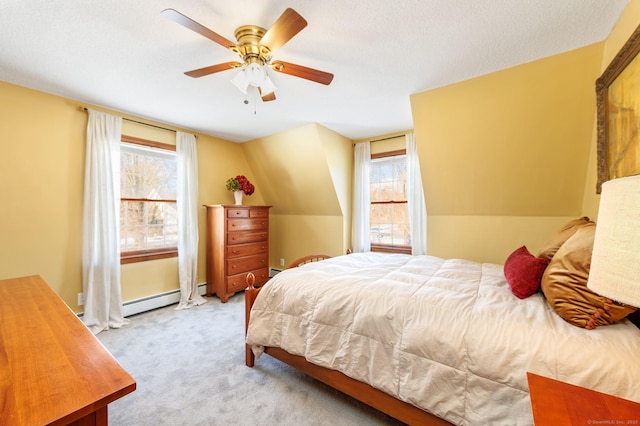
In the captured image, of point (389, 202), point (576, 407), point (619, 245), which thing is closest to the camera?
point (619, 245)

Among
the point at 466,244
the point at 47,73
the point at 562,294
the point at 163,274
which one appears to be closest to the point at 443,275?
the point at 562,294

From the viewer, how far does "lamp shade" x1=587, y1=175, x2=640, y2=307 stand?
53cm

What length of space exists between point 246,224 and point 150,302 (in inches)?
61.7

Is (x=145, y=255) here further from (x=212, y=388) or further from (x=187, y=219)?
(x=212, y=388)

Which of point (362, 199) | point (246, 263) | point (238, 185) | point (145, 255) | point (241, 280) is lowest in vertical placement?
point (241, 280)

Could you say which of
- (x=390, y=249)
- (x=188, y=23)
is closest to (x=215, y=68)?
(x=188, y=23)

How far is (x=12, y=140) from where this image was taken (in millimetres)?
2480

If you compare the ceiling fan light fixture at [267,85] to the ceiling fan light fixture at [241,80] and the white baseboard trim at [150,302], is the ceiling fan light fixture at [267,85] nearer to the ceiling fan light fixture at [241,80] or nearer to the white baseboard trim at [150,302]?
the ceiling fan light fixture at [241,80]

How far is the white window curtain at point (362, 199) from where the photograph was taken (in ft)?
13.3

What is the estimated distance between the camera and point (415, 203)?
354 centimetres

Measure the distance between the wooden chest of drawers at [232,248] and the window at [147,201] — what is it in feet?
1.70

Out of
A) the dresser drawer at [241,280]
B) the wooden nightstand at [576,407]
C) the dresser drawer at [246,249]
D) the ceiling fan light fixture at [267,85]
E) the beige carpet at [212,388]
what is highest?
the ceiling fan light fixture at [267,85]

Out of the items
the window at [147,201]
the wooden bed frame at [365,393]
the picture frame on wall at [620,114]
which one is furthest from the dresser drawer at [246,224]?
the picture frame on wall at [620,114]

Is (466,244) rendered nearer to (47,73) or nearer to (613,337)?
(613,337)
